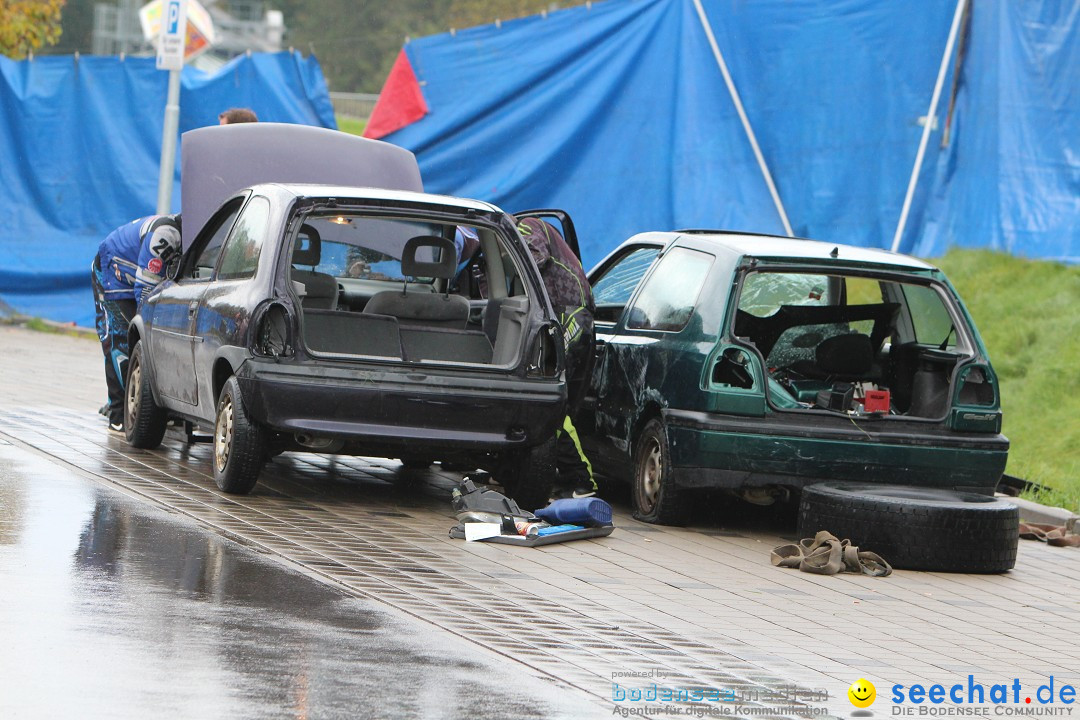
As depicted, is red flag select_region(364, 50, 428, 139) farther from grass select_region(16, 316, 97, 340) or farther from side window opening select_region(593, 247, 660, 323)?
side window opening select_region(593, 247, 660, 323)

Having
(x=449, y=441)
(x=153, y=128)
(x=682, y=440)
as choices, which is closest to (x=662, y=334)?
(x=682, y=440)

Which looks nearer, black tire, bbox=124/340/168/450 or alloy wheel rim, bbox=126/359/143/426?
black tire, bbox=124/340/168/450

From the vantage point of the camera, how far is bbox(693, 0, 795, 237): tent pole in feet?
59.0

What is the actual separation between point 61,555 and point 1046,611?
4458 millimetres

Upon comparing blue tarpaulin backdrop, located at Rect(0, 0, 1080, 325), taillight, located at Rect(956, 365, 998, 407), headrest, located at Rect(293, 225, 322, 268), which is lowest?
taillight, located at Rect(956, 365, 998, 407)

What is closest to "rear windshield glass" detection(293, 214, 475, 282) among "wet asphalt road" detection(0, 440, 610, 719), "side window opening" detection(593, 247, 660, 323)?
"side window opening" detection(593, 247, 660, 323)

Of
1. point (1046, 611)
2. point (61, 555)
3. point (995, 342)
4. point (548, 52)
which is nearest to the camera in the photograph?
point (61, 555)

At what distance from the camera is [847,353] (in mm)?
10219

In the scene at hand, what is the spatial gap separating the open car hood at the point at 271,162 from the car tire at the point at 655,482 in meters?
3.53

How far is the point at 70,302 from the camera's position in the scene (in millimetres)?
21188

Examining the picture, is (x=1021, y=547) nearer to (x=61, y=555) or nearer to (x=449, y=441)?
(x=449, y=441)

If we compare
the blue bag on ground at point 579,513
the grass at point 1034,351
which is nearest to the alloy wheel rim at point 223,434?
the blue bag on ground at point 579,513

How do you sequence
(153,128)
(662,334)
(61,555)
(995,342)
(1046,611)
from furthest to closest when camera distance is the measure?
(153,128), (995,342), (662,334), (1046,611), (61,555)

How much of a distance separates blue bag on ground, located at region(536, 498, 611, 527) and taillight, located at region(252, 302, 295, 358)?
5.22 ft
